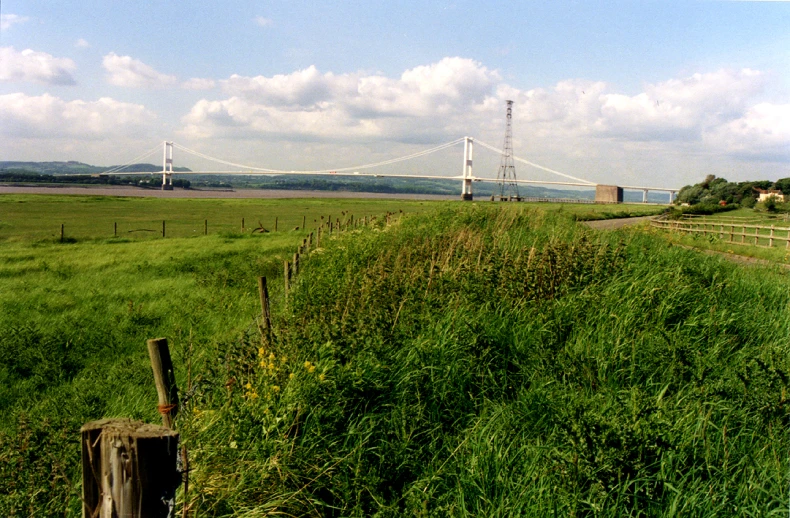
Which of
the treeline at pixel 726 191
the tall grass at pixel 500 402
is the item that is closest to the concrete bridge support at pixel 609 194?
the treeline at pixel 726 191

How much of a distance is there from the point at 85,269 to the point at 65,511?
13370 mm

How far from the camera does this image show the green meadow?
3588mm

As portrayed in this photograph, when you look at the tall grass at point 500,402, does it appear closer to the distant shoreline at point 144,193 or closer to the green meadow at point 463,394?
the green meadow at point 463,394

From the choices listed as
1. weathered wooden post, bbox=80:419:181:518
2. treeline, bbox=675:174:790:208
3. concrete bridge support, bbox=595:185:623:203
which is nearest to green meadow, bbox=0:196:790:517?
weathered wooden post, bbox=80:419:181:518

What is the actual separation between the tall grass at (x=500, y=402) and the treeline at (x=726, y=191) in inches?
2173

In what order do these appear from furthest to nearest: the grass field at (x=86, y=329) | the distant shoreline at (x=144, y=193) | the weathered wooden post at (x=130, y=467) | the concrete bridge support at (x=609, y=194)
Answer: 1. the concrete bridge support at (x=609, y=194)
2. the distant shoreline at (x=144, y=193)
3. the grass field at (x=86, y=329)
4. the weathered wooden post at (x=130, y=467)

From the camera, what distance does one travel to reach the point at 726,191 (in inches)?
2397

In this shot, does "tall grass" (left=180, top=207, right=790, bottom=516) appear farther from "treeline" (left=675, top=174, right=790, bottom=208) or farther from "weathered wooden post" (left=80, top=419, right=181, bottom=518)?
"treeline" (left=675, top=174, right=790, bottom=208)

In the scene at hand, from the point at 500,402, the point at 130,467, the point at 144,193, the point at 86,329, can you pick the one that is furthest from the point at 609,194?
the point at 130,467

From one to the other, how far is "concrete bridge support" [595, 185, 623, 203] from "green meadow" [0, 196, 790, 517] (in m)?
104

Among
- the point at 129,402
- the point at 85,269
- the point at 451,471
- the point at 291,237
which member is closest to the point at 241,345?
the point at 129,402

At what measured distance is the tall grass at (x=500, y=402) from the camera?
3.54 m

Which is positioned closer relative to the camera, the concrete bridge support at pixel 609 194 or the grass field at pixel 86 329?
the grass field at pixel 86 329

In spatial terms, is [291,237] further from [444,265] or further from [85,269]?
[444,265]
